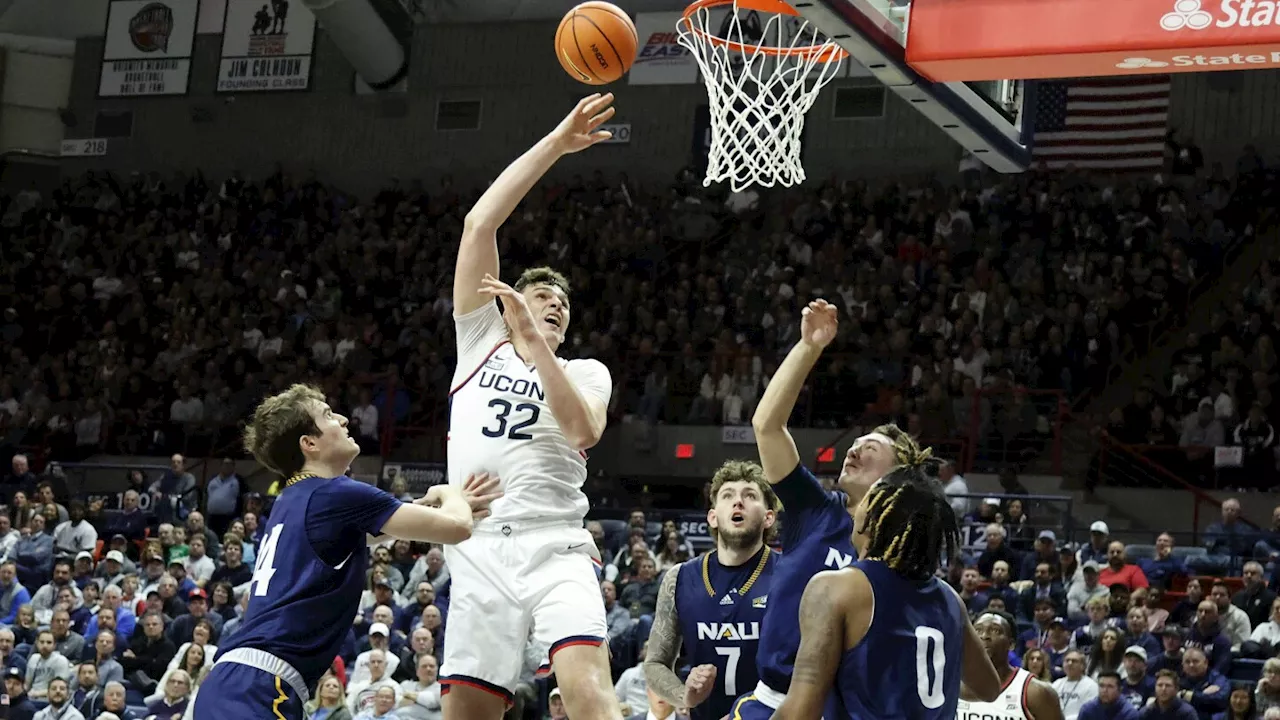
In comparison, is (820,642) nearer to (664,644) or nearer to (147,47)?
(664,644)

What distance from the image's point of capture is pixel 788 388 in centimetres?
572

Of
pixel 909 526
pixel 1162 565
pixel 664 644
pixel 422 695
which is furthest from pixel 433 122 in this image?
pixel 909 526

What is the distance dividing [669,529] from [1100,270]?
764 centimetres

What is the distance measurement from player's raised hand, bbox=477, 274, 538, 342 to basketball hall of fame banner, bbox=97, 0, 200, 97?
2409 centimetres

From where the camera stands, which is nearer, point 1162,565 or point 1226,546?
point 1162,565

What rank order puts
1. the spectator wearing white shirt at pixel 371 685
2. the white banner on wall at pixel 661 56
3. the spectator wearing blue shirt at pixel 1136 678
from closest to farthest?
1. the spectator wearing blue shirt at pixel 1136 678
2. the spectator wearing white shirt at pixel 371 685
3. the white banner on wall at pixel 661 56

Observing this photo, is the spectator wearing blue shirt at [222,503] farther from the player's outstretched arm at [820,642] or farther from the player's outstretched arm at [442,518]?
the player's outstretched arm at [820,642]

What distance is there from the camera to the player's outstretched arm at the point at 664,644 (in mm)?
6441

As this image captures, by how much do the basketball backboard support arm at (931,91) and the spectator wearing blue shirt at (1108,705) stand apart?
13.3 feet

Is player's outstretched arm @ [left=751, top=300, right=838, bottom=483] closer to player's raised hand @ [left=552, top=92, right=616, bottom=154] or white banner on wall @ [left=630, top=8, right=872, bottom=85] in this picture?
player's raised hand @ [left=552, top=92, right=616, bottom=154]

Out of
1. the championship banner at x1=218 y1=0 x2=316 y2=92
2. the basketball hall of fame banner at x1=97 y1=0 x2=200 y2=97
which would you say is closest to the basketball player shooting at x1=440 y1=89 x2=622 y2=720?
the championship banner at x1=218 y1=0 x2=316 y2=92

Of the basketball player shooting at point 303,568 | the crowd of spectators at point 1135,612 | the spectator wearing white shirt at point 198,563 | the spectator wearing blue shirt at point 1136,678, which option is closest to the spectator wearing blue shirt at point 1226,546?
the crowd of spectators at point 1135,612

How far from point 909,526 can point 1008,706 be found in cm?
271

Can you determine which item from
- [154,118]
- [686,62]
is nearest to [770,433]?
[686,62]
